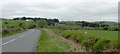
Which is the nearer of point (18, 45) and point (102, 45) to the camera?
point (102, 45)

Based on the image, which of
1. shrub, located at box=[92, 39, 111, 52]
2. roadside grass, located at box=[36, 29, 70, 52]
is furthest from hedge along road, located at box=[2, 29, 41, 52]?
shrub, located at box=[92, 39, 111, 52]

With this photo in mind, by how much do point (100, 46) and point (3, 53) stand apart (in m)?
6.83

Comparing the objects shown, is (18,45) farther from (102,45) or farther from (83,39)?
(102,45)

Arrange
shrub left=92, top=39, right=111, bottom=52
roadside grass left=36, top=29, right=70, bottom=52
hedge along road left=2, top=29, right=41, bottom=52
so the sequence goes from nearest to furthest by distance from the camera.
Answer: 1. shrub left=92, top=39, right=111, bottom=52
2. roadside grass left=36, top=29, right=70, bottom=52
3. hedge along road left=2, top=29, right=41, bottom=52

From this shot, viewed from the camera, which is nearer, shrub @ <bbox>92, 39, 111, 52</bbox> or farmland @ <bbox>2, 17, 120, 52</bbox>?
shrub @ <bbox>92, 39, 111, 52</bbox>

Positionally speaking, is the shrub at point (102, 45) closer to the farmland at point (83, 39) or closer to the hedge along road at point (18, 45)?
the farmland at point (83, 39)

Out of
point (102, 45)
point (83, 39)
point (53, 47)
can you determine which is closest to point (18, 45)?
point (53, 47)

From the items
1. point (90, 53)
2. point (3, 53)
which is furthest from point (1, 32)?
point (90, 53)

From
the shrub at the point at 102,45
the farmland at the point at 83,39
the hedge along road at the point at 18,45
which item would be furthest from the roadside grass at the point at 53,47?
the shrub at the point at 102,45

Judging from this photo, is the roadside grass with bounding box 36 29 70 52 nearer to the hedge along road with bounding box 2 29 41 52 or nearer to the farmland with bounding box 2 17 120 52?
the farmland with bounding box 2 17 120 52

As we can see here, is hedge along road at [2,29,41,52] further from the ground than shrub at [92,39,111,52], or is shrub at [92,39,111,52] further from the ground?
shrub at [92,39,111,52]

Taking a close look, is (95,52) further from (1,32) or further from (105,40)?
(1,32)

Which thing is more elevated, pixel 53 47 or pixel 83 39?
pixel 83 39

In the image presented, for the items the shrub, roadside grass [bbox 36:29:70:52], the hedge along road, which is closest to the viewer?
the shrub
